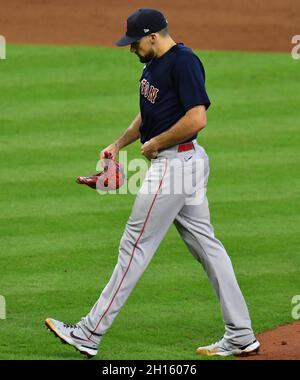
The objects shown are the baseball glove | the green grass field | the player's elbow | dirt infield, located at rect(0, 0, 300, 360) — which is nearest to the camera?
the player's elbow

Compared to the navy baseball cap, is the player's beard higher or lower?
lower

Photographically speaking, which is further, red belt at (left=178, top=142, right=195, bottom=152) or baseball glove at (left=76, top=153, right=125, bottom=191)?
baseball glove at (left=76, top=153, right=125, bottom=191)

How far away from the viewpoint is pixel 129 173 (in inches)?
406

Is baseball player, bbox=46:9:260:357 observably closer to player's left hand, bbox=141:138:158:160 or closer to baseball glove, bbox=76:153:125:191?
player's left hand, bbox=141:138:158:160

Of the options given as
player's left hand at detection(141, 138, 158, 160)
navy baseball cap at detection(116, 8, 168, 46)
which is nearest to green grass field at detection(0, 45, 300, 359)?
player's left hand at detection(141, 138, 158, 160)

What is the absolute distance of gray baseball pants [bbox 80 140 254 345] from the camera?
21.6 feet

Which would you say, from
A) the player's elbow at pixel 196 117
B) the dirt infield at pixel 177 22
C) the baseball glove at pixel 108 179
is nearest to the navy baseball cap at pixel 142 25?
the player's elbow at pixel 196 117

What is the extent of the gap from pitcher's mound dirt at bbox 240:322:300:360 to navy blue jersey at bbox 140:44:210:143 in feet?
4.20

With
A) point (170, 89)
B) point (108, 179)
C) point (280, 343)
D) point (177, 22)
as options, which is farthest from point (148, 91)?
point (177, 22)

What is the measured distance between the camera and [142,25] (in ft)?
21.6

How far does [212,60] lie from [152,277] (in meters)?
6.59

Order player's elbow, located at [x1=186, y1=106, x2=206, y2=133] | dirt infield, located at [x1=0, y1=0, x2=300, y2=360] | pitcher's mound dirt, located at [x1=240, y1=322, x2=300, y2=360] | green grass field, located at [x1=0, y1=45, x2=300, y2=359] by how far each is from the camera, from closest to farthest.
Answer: player's elbow, located at [x1=186, y1=106, x2=206, y2=133] → pitcher's mound dirt, located at [x1=240, y1=322, x2=300, y2=360] → green grass field, located at [x1=0, y1=45, x2=300, y2=359] → dirt infield, located at [x1=0, y1=0, x2=300, y2=360]

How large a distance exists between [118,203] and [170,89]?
139 inches

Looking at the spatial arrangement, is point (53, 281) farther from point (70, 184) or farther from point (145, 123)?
point (70, 184)
